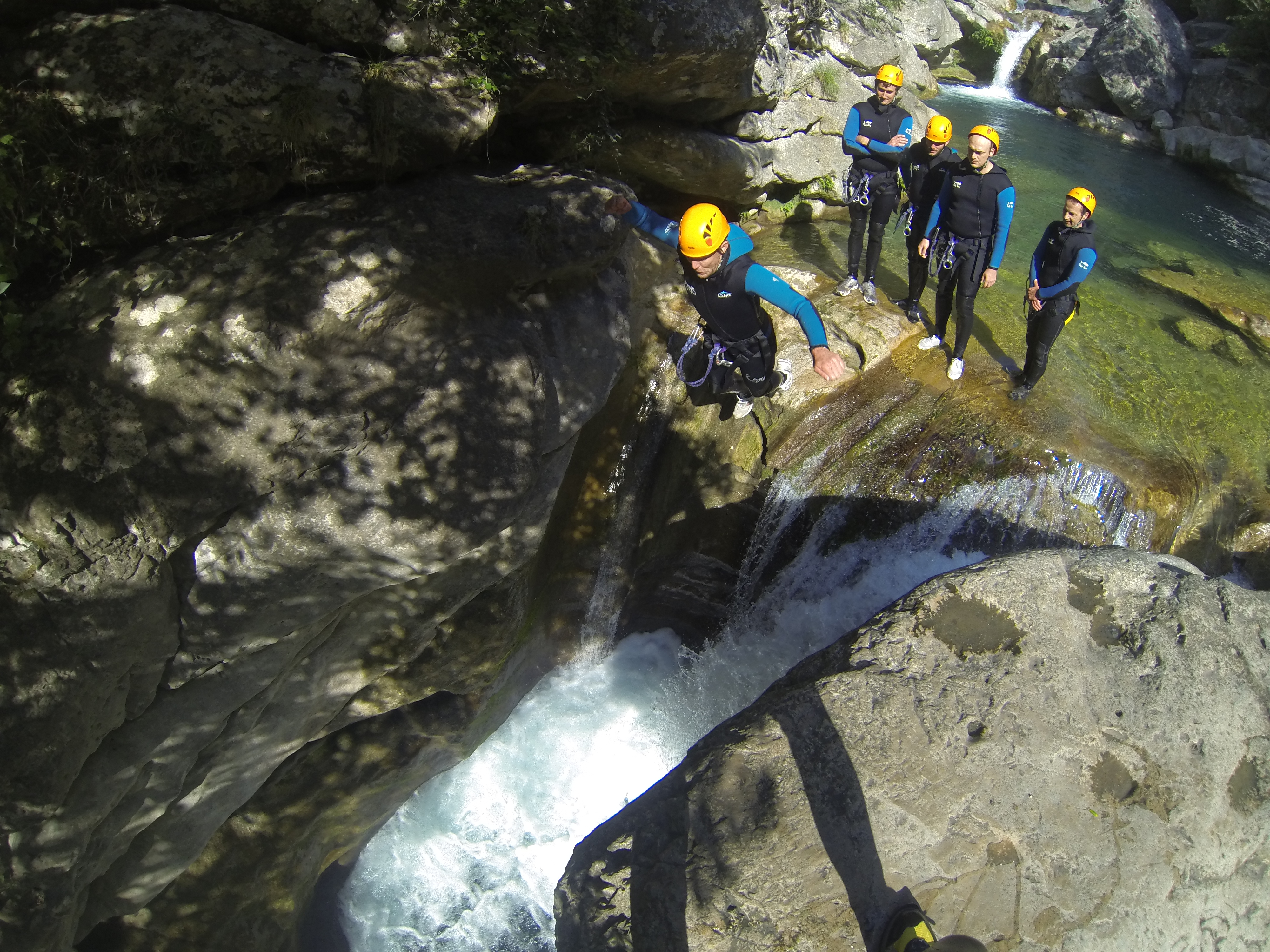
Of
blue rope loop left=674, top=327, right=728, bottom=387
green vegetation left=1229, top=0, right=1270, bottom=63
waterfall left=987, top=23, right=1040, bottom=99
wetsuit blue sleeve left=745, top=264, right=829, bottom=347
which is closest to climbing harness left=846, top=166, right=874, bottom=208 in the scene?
blue rope loop left=674, top=327, right=728, bottom=387

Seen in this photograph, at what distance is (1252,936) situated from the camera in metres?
4.62

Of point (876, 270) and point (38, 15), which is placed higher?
point (38, 15)

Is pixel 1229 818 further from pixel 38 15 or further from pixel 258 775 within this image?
pixel 38 15

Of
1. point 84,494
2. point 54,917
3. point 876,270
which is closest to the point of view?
point 84,494

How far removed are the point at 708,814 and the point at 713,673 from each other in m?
3.26

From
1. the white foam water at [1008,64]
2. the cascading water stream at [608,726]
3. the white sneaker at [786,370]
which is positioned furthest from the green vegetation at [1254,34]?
the white sneaker at [786,370]

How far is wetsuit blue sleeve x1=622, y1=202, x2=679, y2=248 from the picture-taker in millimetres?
5992

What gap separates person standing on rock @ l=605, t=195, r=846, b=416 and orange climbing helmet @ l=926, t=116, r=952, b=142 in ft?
9.36

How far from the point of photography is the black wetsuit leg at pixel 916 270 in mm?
8008

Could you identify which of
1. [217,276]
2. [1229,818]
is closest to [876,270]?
[1229,818]

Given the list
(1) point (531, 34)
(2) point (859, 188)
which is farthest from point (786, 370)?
(1) point (531, 34)

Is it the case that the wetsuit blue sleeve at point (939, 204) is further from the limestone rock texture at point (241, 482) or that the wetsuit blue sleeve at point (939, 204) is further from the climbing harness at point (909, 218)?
the limestone rock texture at point (241, 482)

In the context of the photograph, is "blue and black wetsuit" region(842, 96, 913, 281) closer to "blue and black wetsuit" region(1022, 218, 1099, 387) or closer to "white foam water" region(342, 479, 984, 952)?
"blue and black wetsuit" region(1022, 218, 1099, 387)

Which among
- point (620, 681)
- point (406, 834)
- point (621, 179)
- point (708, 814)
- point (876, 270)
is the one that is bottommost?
point (406, 834)
